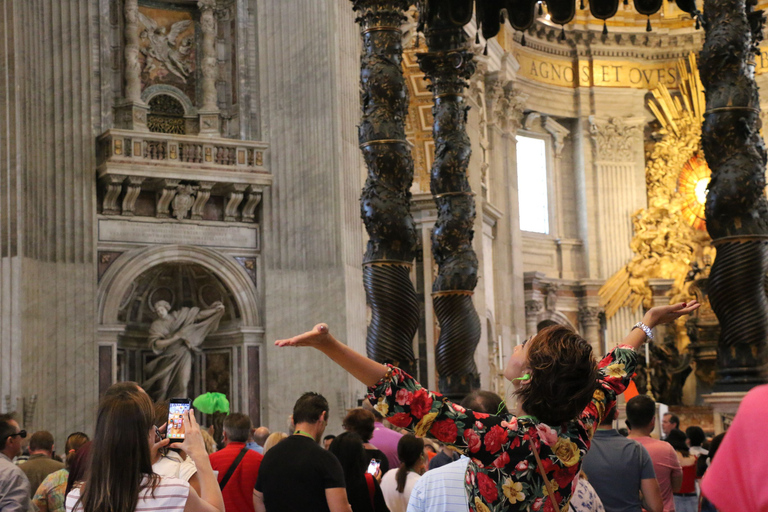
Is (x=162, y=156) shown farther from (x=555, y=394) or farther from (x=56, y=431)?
(x=555, y=394)

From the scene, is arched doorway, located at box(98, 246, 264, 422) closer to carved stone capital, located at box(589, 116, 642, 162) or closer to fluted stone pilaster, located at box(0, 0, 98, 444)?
fluted stone pilaster, located at box(0, 0, 98, 444)

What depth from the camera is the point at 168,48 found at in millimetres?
15477

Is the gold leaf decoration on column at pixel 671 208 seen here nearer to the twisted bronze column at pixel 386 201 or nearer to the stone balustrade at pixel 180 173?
the stone balustrade at pixel 180 173

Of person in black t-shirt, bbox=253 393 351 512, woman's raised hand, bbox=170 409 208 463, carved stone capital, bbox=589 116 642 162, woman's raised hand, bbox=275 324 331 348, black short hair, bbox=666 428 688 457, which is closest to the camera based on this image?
woman's raised hand, bbox=275 324 331 348

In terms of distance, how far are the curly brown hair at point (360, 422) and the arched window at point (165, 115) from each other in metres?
9.80

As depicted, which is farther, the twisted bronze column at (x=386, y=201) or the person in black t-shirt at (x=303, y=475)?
the twisted bronze column at (x=386, y=201)

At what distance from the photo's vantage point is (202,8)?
51.3 ft

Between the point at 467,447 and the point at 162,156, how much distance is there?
40.0 ft

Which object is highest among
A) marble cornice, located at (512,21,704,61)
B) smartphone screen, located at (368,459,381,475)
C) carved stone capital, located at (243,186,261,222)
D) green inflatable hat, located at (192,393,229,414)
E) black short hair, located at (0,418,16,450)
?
marble cornice, located at (512,21,704,61)

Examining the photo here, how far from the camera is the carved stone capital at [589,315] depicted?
979 inches

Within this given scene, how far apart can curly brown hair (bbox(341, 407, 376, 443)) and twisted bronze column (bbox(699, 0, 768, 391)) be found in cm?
221

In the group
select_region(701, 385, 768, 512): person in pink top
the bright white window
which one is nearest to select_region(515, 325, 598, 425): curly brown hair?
select_region(701, 385, 768, 512): person in pink top

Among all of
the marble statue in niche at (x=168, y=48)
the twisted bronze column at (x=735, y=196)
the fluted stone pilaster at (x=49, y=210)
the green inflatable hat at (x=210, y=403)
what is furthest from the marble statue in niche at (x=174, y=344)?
the twisted bronze column at (x=735, y=196)

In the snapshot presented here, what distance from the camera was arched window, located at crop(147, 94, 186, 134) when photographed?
15.2 meters
